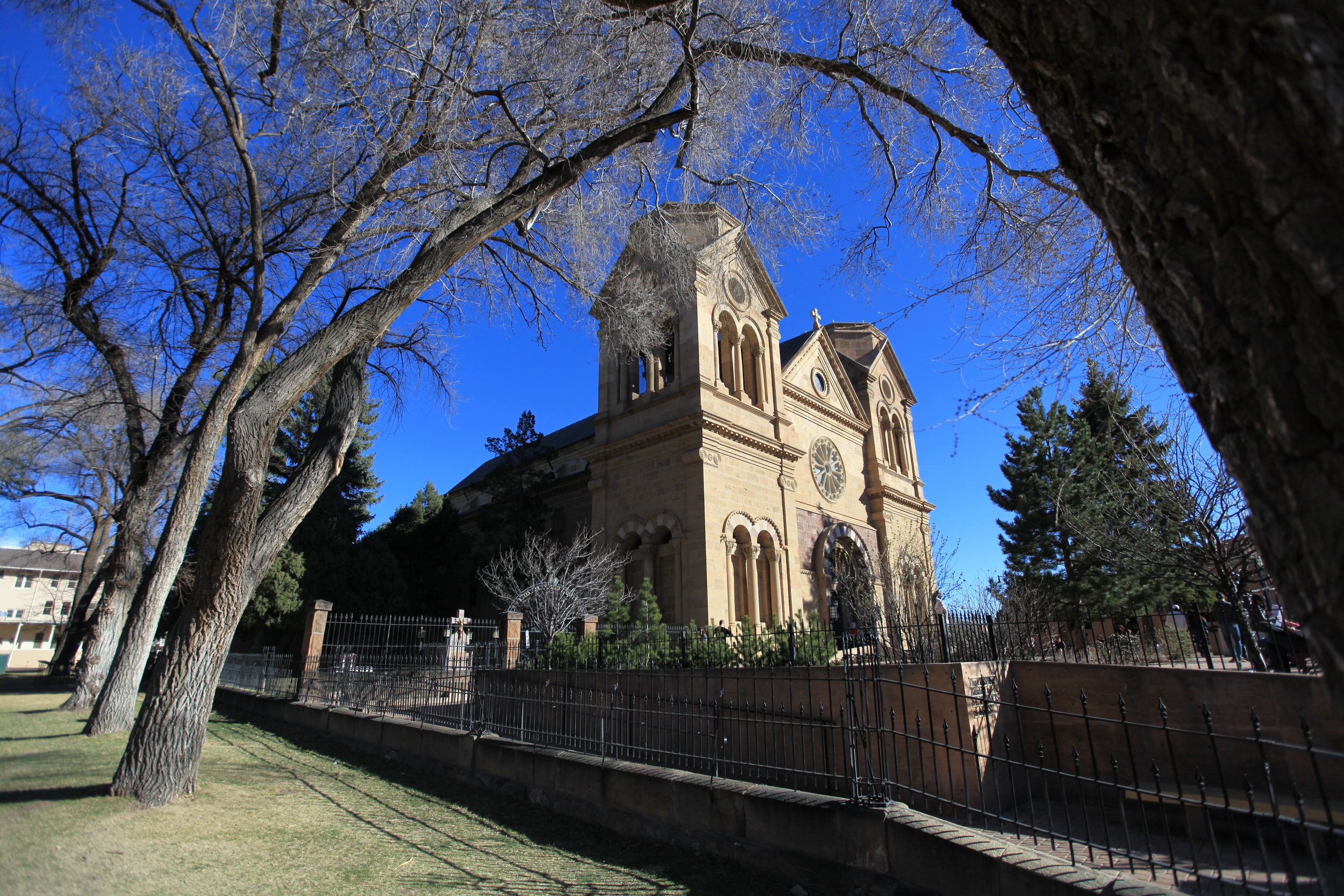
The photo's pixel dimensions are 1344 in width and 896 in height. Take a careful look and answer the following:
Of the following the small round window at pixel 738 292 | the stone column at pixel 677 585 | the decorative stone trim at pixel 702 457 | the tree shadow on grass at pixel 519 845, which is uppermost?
the small round window at pixel 738 292

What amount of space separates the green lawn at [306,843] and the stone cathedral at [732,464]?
32.3ft

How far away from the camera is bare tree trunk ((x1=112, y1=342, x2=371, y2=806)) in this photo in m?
6.23

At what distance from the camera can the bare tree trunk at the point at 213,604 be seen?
20.4 feet

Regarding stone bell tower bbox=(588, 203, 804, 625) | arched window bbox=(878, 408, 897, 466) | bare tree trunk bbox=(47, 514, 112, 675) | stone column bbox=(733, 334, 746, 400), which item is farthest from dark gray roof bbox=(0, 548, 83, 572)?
arched window bbox=(878, 408, 897, 466)

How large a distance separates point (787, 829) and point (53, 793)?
6.70 metres

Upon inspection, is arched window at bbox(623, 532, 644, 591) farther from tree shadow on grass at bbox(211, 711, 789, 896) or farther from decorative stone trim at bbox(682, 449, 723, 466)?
tree shadow on grass at bbox(211, 711, 789, 896)

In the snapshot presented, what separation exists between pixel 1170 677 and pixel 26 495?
29799 mm

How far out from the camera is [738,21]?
8094mm

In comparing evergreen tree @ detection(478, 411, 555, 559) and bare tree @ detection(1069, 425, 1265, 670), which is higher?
evergreen tree @ detection(478, 411, 555, 559)

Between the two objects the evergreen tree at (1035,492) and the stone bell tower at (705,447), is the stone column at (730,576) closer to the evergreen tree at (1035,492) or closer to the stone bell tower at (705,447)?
the stone bell tower at (705,447)

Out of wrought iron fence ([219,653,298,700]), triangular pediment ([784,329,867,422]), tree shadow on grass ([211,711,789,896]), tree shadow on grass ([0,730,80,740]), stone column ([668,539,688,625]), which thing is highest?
triangular pediment ([784,329,867,422])

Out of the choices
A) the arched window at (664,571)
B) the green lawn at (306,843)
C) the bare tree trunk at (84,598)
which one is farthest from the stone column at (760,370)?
the bare tree trunk at (84,598)

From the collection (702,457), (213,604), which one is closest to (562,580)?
(702,457)

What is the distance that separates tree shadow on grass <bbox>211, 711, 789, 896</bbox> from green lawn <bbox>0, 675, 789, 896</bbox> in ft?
0.06
